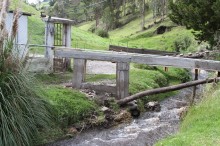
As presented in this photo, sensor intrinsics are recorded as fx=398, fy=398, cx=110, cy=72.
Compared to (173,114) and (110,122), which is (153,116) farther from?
(110,122)

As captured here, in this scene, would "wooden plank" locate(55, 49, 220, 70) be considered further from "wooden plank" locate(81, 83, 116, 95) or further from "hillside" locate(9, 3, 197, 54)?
"hillside" locate(9, 3, 197, 54)

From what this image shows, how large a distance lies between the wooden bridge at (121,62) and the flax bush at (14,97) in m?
6.00

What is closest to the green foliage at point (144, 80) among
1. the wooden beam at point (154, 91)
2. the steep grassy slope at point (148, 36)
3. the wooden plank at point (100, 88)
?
the wooden plank at point (100, 88)

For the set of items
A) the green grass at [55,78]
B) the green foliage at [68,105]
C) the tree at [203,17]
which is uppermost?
the tree at [203,17]

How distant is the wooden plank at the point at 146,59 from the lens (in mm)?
14789

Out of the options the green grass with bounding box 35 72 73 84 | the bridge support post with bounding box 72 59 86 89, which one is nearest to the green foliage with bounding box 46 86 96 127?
the bridge support post with bounding box 72 59 86 89

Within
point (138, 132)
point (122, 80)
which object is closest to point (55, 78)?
point (122, 80)

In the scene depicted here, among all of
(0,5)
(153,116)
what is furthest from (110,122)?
(0,5)

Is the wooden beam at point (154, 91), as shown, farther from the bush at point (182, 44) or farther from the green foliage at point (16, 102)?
the bush at point (182, 44)

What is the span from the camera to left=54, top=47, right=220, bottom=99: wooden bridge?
14852 millimetres

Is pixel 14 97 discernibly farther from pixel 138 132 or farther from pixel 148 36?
pixel 148 36

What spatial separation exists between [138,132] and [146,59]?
10.9 ft

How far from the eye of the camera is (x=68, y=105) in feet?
42.3

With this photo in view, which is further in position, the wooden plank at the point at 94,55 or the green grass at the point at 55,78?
the green grass at the point at 55,78
